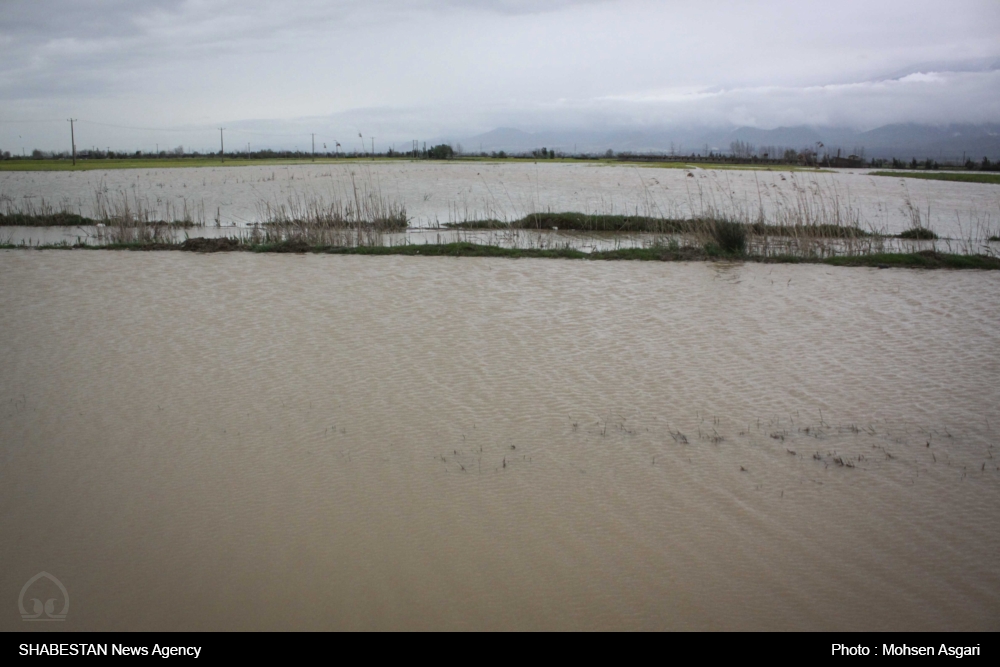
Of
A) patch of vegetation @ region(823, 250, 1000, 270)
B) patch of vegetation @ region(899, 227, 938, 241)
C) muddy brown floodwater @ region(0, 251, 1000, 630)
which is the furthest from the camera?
patch of vegetation @ region(899, 227, 938, 241)

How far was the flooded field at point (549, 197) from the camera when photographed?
72.4 feet

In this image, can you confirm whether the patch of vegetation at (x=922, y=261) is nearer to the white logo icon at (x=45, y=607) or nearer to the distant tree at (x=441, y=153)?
the white logo icon at (x=45, y=607)

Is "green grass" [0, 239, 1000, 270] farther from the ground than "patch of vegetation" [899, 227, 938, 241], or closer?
closer

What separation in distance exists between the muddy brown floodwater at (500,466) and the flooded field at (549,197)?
11470 mm

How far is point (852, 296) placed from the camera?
1045cm

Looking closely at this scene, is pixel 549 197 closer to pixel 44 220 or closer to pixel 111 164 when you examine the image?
pixel 44 220

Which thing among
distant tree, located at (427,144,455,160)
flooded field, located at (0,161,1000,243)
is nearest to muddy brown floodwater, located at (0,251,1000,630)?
flooded field, located at (0,161,1000,243)

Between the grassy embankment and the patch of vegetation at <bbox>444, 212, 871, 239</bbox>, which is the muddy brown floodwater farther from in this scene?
the patch of vegetation at <bbox>444, 212, 871, 239</bbox>

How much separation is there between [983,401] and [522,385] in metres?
4.01

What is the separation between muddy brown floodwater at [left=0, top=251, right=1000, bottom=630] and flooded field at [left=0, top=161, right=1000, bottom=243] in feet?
37.6

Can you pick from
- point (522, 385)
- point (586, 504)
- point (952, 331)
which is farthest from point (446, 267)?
point (586, 504)

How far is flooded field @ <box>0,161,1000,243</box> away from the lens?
72.4ft
